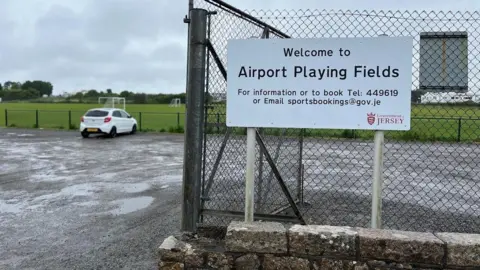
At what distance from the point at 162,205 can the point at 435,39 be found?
16.3ft

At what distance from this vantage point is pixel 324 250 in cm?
331

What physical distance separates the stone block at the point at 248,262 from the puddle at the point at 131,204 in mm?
3568

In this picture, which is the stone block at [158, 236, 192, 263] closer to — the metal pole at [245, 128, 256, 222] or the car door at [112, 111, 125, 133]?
the metal pole at [245, 128, 256, 222]

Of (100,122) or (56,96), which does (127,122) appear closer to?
(100,122)

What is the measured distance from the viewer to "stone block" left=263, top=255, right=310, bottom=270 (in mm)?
3332

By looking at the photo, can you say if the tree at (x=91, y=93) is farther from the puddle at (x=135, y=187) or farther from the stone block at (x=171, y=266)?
the stone block at (x=171, y=266)

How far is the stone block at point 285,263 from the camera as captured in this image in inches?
131

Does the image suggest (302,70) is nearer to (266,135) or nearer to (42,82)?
(266,135)

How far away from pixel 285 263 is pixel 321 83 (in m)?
1.53

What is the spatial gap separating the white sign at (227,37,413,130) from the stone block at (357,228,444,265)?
2.94 ft

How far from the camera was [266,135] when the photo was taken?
4945mm

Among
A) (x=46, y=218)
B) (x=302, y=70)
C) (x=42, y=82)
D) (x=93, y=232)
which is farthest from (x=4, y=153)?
(x=42, y=82)

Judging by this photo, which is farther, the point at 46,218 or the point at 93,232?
the point at 46,218

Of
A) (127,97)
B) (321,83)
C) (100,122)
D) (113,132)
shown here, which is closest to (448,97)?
(321,83)
